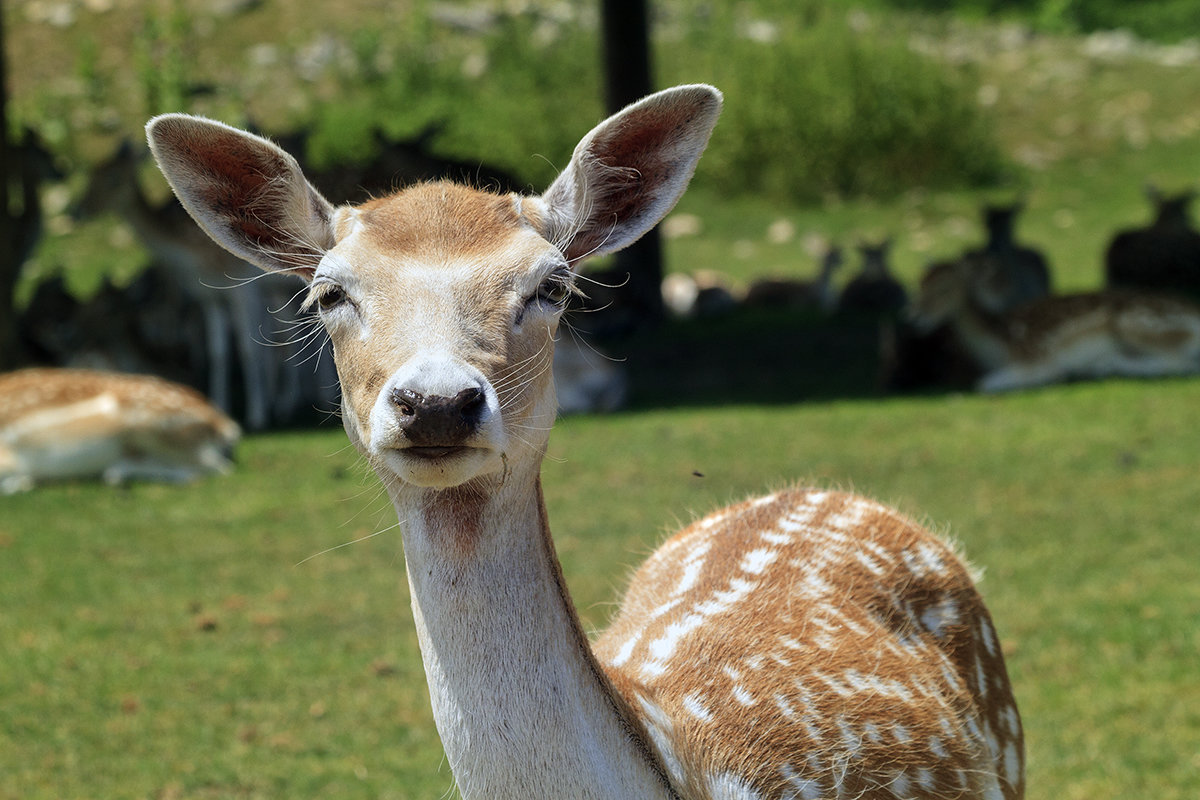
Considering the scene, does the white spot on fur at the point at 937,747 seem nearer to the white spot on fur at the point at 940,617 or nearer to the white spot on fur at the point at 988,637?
the white spot on fur at the point at 940,617

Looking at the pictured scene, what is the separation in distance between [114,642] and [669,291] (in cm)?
1140

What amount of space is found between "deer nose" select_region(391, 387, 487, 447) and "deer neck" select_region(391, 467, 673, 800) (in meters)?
0.28

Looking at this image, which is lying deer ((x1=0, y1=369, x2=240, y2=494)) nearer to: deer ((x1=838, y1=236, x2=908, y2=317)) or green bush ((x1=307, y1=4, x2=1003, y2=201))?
deer ((x1=838, y1=236, x2=908, y2=317))

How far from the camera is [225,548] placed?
25.4 ft

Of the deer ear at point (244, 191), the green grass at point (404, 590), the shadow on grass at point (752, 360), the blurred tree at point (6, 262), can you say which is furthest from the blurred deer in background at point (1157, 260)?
the deer ear at point (244, 191)

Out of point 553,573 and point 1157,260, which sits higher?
point 553,573

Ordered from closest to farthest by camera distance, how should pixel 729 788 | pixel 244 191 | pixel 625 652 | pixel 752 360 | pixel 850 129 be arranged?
pixel 729 788 → pixel 244 191 → pixel 625 652 → pixel 752 360 → pixel 850 129

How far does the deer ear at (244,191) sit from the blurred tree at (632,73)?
39.3 ft

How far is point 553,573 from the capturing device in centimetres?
273

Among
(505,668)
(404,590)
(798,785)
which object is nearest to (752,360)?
(404,590)

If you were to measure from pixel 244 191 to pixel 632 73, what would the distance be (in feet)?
40.9

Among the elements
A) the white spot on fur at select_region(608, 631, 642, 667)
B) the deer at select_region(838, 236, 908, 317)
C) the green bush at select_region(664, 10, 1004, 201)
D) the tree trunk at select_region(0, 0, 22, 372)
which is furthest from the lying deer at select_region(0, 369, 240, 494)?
the green bush at select_region(664, 10, 1004, 201)

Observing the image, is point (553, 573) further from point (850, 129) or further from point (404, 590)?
point (850, 129)

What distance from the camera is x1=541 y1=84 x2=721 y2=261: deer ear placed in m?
2.88
